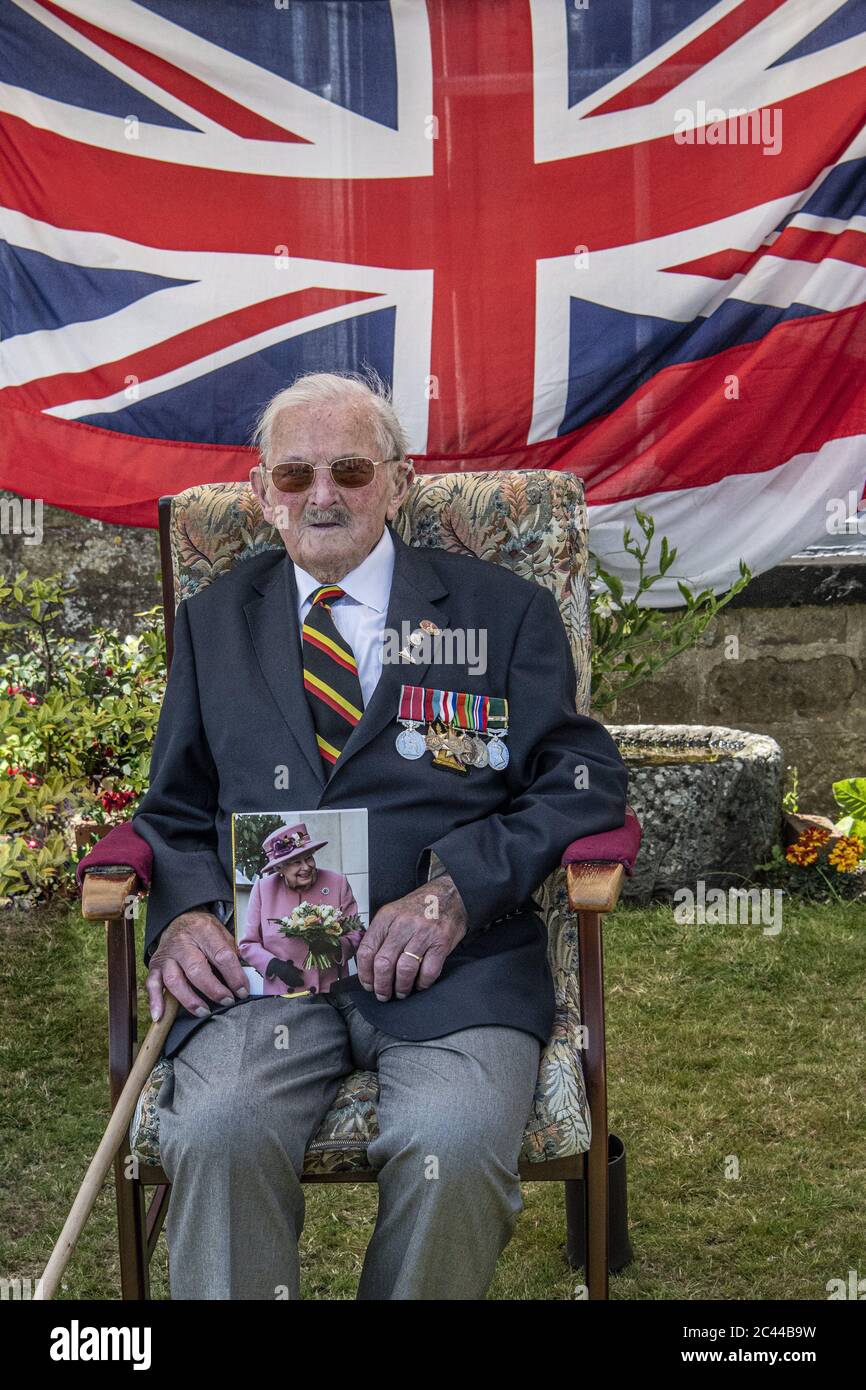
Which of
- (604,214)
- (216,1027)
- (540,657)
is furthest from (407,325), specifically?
(216,1027)

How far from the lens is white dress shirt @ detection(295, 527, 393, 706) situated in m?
2.31

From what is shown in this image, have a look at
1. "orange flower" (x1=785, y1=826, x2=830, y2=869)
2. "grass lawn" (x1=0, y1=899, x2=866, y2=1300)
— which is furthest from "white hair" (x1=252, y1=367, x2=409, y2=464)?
"orange flower" (x1=785, y1=826, x2=830, y2=869)

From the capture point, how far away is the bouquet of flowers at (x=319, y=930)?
2.09m

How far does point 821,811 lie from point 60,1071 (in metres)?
3.00

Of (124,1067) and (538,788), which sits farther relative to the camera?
(538,788)

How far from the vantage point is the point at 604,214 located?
3.34 m

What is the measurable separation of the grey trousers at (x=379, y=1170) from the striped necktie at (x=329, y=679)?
53 cm

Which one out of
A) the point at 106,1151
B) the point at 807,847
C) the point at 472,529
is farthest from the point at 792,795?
the point at 106,1151

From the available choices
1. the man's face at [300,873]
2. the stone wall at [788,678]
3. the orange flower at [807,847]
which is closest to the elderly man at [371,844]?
the man's face at [300,873]

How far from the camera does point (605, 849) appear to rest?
2.06 meters

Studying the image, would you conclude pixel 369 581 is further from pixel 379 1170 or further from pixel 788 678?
pixel 788 678

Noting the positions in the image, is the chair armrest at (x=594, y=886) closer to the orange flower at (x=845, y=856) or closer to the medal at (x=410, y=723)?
the medal at (x=410, y=723)

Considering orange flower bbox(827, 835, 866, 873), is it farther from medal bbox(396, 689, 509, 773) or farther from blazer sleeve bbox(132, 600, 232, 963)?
blazer sleeve bbox(132, 600, 232, 963)

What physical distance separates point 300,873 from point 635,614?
1.83 metres
